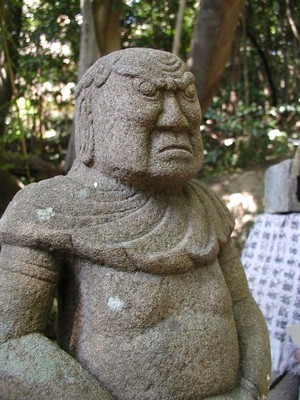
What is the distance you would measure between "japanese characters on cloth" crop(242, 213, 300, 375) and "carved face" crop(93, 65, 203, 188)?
71.3 inches

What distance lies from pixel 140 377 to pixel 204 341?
21 centimetres

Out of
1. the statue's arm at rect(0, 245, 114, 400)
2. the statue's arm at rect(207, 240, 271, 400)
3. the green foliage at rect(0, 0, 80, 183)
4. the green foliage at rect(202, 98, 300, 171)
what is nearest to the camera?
the statue's arm at rect(0, 245, 114, 400)

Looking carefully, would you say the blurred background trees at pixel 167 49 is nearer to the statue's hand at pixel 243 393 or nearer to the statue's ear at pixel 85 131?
the statue's ear at pixel 85 131

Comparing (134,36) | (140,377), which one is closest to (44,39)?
(134,36)

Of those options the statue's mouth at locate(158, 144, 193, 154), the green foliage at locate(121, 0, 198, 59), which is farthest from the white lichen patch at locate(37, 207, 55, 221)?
the green foliage at locate(121, 0, 198, 59)

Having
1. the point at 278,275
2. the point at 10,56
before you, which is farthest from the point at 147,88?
the point at 10,56

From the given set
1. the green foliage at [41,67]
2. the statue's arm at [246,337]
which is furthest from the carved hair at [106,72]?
the green foliage at [41,67]

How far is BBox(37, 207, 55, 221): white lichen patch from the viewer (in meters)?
1.41

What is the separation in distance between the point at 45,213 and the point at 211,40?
235 cm

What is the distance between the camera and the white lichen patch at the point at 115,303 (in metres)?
1.38

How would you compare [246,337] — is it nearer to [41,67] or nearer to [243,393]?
[243,393]

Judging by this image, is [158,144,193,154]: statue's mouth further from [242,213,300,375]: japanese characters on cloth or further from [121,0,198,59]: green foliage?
[121,0,198,59]: green foliage

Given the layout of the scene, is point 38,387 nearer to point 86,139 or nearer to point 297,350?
point 86,139

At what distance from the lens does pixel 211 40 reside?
3.37 meters
